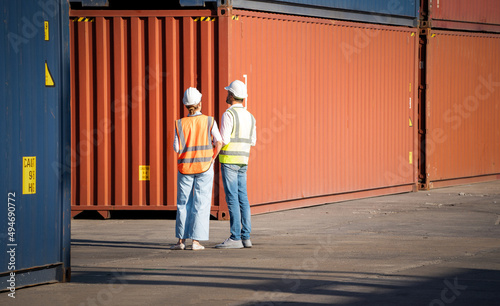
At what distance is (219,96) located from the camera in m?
13.5

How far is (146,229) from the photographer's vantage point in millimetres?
12688

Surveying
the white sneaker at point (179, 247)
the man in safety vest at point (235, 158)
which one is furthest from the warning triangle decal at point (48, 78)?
the white sneaker at point (179, 247)

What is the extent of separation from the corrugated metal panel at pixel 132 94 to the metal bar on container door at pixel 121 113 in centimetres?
1

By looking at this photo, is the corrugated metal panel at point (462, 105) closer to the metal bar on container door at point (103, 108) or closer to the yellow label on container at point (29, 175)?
the metal bar on container door at point (103, 108)

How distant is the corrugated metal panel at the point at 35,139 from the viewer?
7.66m

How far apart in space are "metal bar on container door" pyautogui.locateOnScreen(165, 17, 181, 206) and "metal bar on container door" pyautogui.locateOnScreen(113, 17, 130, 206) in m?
0.63

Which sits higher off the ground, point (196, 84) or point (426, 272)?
point (196, 84)

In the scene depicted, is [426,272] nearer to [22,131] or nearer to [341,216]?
[22,131]

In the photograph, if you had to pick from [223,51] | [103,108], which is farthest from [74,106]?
[223,51]

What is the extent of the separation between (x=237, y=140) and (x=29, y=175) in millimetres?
3142

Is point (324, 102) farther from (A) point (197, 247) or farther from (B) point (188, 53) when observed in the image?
(A) point (197, 247)

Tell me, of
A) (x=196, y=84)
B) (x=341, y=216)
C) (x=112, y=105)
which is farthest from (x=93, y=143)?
(x=341, y=216)

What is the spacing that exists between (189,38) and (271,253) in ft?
15.0

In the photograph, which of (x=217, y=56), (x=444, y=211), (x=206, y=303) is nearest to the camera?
(x=206, y=303)
